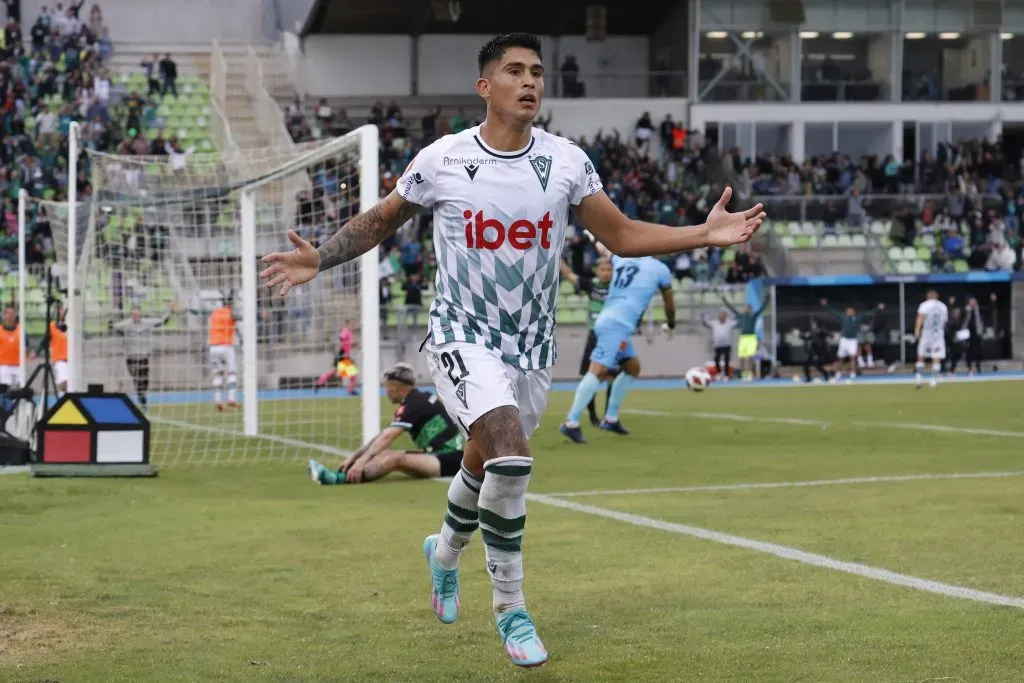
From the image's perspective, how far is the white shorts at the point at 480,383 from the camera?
555cm

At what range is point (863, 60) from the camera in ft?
156

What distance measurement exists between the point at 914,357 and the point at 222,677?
36728 millimetres

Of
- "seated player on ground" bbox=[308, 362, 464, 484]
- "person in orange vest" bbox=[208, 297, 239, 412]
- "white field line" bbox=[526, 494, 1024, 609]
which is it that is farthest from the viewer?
"person in orange vest" bbox=[208, 297, 239, 412]

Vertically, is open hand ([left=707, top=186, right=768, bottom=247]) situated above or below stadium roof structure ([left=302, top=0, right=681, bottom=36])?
below

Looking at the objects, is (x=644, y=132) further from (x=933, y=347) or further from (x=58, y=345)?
(x=58, y=345)

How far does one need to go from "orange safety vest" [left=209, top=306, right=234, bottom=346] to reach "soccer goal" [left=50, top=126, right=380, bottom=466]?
0.13 feet

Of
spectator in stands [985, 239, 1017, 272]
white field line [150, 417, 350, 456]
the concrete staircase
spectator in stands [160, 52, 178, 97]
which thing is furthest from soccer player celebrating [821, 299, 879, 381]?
spectator in stands [160, 52, 178, 97]

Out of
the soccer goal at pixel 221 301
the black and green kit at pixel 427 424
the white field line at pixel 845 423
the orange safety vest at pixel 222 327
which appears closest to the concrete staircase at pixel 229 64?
the soccer goal at pixel 221 301

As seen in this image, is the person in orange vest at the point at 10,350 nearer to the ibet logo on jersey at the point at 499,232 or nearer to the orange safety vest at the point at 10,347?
the orange safety vest at the point at 10,347

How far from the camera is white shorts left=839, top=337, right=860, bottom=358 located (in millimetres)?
35559

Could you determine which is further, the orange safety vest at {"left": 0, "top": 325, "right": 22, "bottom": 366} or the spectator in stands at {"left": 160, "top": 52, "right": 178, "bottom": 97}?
the spectator in stands at {"left": 160, "top": 52, "right": 178, "bottom": 97}

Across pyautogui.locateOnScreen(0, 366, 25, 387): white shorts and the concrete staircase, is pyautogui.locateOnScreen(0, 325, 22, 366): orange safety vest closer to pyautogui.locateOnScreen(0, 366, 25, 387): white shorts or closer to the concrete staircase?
pyautogui.locateOnScreen(0, 366, 25, 387): white shorts

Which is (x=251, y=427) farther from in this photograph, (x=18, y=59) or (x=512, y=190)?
(x=18, y=59)

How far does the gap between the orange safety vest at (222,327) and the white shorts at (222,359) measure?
0.16 m
